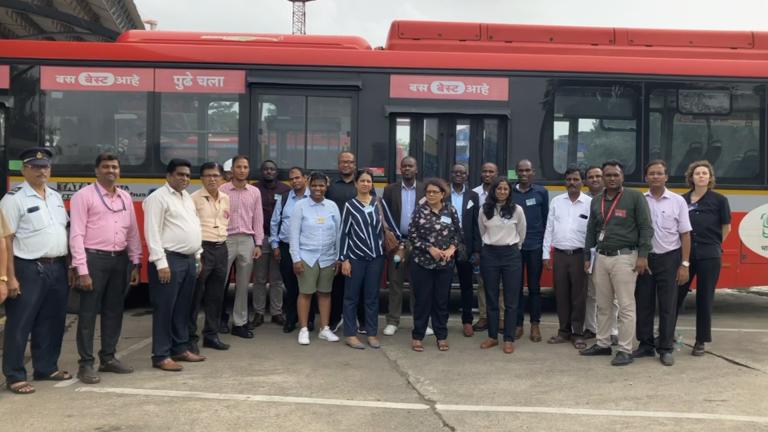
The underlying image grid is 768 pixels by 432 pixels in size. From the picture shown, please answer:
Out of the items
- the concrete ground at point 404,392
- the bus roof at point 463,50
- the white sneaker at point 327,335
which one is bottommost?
the concrete ground at point 404,392

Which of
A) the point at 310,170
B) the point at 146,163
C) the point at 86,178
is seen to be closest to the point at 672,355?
the point at 310,170

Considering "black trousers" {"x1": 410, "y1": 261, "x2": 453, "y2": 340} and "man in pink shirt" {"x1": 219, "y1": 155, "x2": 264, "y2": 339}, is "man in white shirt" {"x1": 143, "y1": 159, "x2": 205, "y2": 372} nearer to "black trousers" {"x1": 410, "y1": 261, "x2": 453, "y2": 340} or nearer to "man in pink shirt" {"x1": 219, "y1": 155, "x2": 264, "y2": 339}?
"man in pink shirt" {"x1": 219, "y1": 155, "x2": 264, "y2": 339}

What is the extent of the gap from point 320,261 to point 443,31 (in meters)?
3.54

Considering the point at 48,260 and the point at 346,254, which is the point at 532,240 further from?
the point at 48,260

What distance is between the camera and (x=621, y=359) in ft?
20.5

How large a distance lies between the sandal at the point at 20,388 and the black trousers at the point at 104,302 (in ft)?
1.44

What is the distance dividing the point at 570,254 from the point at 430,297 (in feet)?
4.90

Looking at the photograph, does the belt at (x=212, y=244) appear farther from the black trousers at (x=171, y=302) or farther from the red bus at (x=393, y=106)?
the red bus at (x=393, y=106)

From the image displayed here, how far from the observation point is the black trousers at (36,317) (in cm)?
523

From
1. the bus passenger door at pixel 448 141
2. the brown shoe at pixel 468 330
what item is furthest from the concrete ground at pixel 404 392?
the bus passenger door at pixel 448 141

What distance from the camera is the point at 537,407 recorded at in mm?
4980

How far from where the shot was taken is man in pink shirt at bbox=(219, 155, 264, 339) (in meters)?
7.09

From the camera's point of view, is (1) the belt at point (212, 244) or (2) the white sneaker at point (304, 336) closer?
(1) the belt at point (212, 244)

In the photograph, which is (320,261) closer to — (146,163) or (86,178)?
(146,163)
